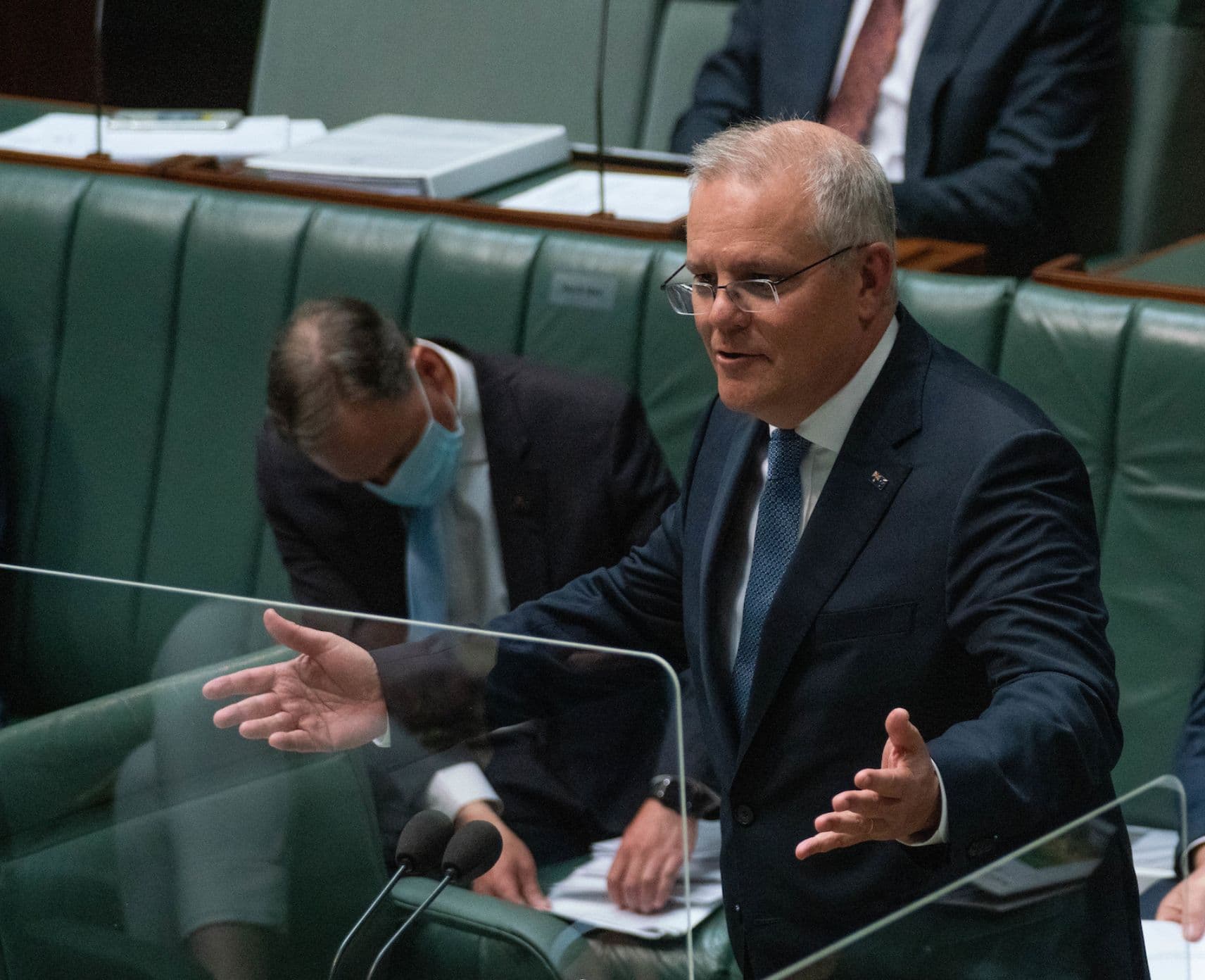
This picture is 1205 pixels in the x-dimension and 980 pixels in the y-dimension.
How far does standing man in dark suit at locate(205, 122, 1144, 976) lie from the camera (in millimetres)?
1096

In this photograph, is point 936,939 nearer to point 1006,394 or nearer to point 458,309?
point 1006,394

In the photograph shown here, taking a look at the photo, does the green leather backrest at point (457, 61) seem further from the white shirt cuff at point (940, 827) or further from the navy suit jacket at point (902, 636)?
the white shirt cuff at point (940, 827)

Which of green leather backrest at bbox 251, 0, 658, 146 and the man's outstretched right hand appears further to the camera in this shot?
green leather backrest at bbox 251, 0, 658, 146

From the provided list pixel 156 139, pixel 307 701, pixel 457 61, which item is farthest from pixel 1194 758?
pixel 457 61

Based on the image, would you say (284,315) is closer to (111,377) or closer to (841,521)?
(111,377)

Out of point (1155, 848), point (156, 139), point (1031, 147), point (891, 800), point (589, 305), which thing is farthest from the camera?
point (156, 139)

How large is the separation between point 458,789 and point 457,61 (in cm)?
261

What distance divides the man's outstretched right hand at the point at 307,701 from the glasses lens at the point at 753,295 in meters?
0.43

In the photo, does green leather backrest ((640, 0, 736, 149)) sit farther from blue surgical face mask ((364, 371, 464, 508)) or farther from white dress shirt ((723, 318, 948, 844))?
white dress shirt ((723, 318, 948, 844))

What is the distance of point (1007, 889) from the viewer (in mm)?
779

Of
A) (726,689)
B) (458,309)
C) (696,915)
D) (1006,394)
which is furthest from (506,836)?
(458,309)

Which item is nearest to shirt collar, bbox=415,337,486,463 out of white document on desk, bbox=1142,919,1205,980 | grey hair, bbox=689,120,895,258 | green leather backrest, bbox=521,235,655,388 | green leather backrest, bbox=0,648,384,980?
green leather backrest, bbox=521,235,655,388

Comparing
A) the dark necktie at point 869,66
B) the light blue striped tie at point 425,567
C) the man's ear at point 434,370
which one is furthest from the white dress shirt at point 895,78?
the light blue striped tie at point 425,567

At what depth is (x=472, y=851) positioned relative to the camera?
89 cm
